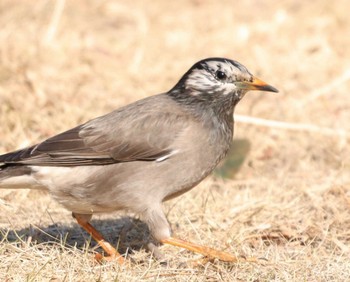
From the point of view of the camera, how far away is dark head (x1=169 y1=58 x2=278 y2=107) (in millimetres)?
5957

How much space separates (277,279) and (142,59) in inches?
259

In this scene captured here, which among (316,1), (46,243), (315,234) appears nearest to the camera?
Result: (46,243)

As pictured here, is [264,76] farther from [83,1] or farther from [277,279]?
[277,279]

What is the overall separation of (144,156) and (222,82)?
0.89 metres

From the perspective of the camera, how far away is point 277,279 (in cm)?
521

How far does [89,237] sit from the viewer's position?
634 centimetres

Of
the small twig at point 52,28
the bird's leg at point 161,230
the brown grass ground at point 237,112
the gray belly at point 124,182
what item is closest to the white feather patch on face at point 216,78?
the gray belly at point 124,182

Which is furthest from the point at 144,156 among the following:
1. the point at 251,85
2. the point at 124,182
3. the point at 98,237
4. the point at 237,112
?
the point at 237,112

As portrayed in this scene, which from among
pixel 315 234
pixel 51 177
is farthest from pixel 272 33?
pixel 51 177

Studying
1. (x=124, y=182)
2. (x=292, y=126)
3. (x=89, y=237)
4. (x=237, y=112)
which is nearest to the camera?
(x=124, y=182)

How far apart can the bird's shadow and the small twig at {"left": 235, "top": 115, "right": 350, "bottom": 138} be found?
2675 mm

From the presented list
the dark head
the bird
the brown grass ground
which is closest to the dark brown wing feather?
the bird

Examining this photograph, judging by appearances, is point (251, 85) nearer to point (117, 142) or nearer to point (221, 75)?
point (221, 75)

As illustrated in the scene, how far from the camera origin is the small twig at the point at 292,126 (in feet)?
29.2
